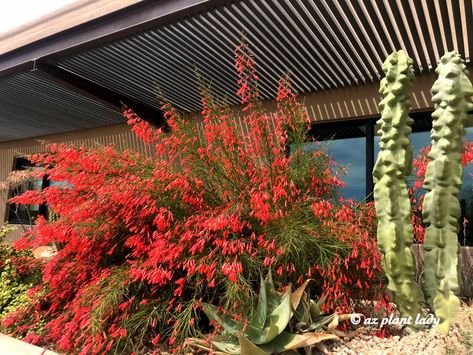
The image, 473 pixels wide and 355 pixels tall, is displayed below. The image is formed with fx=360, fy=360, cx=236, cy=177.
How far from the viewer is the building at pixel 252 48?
394cm

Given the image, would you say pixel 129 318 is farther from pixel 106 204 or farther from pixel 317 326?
pixel 317 326

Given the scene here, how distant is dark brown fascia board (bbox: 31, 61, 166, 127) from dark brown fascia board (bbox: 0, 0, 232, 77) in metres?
0.18

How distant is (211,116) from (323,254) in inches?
65.6

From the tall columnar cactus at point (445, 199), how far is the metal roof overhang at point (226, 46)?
5.13 feet

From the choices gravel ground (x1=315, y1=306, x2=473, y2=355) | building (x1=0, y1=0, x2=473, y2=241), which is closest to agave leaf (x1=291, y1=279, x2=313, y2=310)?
gravel ground (x1=315, y1=306, x2=473, y2=355)

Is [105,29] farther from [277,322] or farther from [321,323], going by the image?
[321,323]

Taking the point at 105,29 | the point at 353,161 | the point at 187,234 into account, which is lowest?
the point at 187,234

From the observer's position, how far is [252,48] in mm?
4762

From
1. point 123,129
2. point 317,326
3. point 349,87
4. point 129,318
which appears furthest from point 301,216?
point 123,129

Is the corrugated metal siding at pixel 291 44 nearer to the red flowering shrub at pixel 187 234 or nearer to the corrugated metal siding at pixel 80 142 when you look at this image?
the red flowering shrub at pixel 187 234

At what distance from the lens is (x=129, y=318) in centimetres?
271

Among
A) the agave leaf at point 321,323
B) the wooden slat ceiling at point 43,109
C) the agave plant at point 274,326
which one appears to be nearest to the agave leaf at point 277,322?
the agave plant at point 274,326

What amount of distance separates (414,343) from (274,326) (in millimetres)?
932

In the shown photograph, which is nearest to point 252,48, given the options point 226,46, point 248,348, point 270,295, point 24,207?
point 226,46
